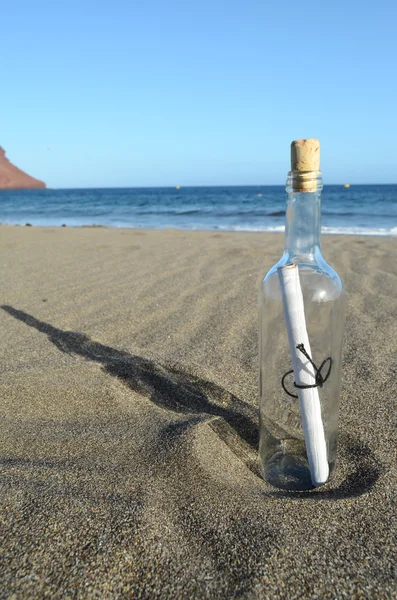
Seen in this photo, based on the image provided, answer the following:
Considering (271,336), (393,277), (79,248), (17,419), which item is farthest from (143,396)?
(79,248)

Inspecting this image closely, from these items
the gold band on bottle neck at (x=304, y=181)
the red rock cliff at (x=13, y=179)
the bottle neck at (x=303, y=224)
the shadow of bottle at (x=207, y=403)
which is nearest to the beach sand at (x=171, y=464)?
the shadow of bottle at (x=207, y=403)

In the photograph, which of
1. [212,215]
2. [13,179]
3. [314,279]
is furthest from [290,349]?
[13,179]

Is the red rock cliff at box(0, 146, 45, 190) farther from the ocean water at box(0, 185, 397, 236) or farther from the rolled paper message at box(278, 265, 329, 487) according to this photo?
the rolled paper message at box(278, 265, 329, 487)

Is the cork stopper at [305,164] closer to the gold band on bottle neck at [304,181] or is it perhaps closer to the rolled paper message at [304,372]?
the gold band on bottle neck at [304,181]

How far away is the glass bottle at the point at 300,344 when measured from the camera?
4.40 ft

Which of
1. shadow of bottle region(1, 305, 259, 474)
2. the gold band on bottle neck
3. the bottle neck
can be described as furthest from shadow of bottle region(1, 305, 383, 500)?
the gold band on bottle neck

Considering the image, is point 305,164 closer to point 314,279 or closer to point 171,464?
point 314,279

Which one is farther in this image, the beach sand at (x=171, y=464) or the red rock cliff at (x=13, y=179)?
the red rock cliff at (x=13, y=179)

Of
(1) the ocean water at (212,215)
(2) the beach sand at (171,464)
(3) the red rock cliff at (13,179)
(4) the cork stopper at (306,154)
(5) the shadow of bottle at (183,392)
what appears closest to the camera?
(2) the beach sand at (171,464)

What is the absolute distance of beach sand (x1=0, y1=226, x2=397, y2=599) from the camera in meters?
0.98

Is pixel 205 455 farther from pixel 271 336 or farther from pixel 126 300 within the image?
pixel 126 300

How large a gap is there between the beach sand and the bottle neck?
65 centimetres

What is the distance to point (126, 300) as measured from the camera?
358 cm

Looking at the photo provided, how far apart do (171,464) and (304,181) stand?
865mm
